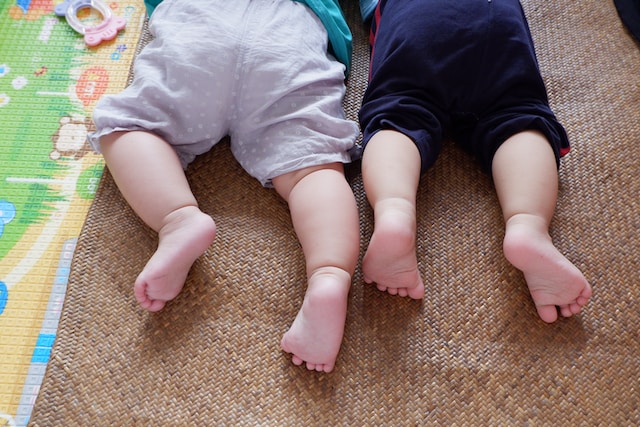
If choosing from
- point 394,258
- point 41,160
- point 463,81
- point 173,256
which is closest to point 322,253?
point 394,258

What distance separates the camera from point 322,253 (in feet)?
2.85

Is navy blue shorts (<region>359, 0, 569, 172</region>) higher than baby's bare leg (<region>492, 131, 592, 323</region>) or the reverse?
higher

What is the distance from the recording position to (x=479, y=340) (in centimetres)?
88

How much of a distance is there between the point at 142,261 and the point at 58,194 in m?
0.24

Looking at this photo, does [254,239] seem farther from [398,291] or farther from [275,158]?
[398,291]

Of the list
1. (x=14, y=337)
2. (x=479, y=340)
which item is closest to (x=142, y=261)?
(x=14, y=337)

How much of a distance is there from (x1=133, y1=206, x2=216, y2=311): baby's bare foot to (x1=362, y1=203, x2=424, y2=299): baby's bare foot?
8.8 inches

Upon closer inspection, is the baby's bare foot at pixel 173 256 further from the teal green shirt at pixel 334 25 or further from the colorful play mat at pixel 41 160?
the teal green shirt at pixel 334 25

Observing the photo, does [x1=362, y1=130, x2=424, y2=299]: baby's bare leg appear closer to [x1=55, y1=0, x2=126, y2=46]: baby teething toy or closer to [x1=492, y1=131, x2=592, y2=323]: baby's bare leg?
[x1=492, y1=131, x2=592, y2=323]: baby's bare leg

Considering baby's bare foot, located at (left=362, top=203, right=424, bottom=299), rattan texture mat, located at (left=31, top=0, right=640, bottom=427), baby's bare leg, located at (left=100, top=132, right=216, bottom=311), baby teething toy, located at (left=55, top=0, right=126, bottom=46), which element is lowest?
rattan texture mat, located at (left=31, top=0, right=640, bottom=427)

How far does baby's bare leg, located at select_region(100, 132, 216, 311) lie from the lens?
2.81ft

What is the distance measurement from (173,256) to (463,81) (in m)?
0.50

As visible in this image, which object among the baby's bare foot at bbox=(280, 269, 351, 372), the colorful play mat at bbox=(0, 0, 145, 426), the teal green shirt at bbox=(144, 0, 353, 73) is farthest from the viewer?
the teal green shirt at bbox=(144, 0, 353, 73)

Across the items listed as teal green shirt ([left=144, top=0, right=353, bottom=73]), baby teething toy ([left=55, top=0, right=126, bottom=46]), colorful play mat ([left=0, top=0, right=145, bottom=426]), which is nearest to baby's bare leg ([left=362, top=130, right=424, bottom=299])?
teal green shirt ([left=144, top=0, right=353, bottom=73])
